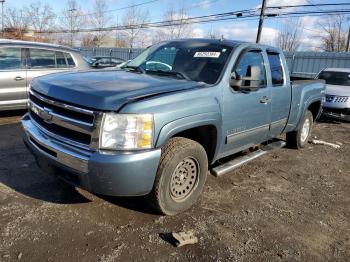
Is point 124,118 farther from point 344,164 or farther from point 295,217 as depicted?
point 344,164

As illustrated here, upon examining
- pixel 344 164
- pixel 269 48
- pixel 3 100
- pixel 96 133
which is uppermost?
pixel 269 48

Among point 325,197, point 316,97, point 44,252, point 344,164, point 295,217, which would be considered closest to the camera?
point 44,252

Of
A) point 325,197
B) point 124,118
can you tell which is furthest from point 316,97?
point 124,118

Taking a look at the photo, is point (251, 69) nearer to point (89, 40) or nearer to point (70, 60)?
point (70, 60)

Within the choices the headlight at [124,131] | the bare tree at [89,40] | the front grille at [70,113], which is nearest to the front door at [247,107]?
the headlight at [124,131]

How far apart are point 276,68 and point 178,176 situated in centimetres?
262

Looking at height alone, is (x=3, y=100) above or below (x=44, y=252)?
above

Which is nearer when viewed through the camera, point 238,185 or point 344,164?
point 238,185

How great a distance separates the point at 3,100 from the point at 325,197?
20.4 feet

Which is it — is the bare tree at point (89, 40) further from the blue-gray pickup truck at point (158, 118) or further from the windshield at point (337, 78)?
the blue-gray pickup truck at point (158, 118)

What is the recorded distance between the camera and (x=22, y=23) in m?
42.2

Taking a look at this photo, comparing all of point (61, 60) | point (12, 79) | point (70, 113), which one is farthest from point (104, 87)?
point (61, 60)

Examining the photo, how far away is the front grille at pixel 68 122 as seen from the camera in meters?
2.96

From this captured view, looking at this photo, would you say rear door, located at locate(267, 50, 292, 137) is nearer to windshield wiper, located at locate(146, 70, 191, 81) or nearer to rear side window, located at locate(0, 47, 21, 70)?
windshield wiper, located at locate(146, 70, 191, 81)
